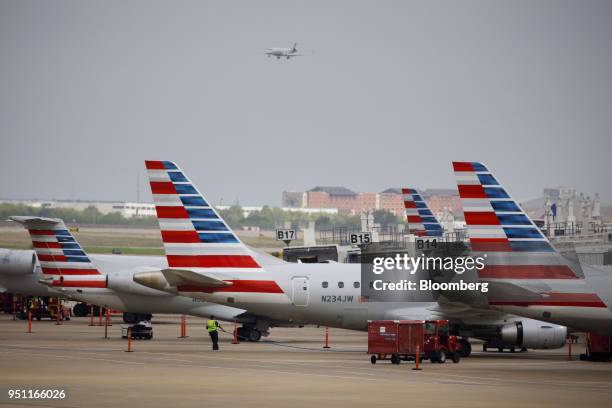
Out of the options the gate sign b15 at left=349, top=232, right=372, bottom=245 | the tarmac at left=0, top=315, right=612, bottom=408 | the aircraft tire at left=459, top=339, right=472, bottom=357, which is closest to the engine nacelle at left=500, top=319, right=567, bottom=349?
the tarmac at left=0, top=315, right=612, bottom=408

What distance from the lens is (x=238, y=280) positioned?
1880 inches

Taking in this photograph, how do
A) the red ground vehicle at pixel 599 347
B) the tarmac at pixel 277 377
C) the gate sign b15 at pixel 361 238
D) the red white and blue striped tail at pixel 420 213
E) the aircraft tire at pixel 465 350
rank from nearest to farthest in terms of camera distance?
the tarmac at pixel 277 377, the red ground vehicle at pixel 599 347, the aircraft tire at pixel 465 350, the red white and blue striped tail at pixel 420 213, the gate sign b15 at pixel 361 238

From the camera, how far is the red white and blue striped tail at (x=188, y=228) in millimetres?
47844

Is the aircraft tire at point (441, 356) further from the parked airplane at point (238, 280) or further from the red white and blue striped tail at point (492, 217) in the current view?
the red white and blue striped tail at point (492, 217)

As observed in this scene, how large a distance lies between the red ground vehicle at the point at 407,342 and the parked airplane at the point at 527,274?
4.38 metres

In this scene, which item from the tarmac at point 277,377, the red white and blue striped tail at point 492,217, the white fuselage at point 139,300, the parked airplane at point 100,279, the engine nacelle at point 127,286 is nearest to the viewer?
the tarmac at point 277,377

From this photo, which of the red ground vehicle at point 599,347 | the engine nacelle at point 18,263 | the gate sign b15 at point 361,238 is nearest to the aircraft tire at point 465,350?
the red ground vehicle at point 599,347

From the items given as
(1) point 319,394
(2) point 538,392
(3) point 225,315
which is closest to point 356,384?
(1) point 319,394

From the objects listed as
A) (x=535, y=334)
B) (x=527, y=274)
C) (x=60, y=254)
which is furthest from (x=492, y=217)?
→ (x=60, y=254)

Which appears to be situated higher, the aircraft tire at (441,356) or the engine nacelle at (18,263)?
the engine nacelle at (18,263)

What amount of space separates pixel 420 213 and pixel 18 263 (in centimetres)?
2975

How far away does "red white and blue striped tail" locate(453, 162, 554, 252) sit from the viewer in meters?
39.1

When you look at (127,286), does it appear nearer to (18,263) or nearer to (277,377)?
(18,263)

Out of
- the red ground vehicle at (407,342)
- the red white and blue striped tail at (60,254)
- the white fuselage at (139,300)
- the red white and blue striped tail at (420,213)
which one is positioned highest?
the red white and blue striped tail at (420,213)
